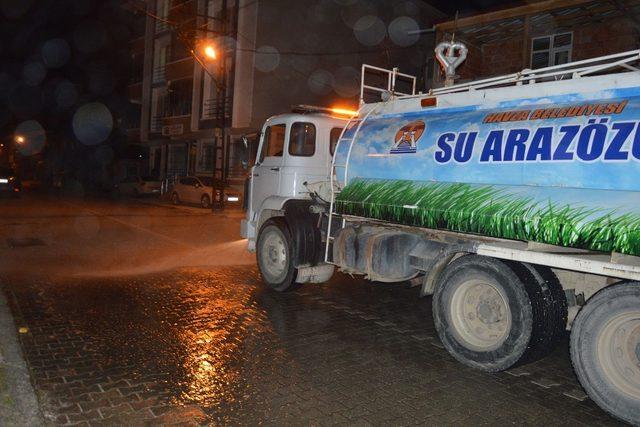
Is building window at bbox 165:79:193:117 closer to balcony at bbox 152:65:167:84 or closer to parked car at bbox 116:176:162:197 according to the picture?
balcony at bbox 152:65:167:84

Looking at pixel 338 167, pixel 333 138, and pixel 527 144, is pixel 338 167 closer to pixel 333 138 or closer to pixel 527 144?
pixel 333 138

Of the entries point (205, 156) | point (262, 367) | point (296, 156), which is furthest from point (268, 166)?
point (205, 156)

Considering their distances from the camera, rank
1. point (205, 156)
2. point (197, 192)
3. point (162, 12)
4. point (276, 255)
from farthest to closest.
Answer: point (162, 12) → point (205, 156) → point (197, 192) → point (276, 255)

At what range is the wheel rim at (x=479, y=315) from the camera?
5.20 m

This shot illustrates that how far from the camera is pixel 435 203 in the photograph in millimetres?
5727

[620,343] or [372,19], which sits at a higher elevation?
[372,19]

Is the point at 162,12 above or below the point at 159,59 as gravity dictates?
above

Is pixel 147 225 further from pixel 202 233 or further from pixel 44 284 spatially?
pixel 44 284

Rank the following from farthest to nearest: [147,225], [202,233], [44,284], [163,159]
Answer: [163,159]
[147,225]
[202,233]
[44,284]

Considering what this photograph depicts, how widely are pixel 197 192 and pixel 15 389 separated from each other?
2221 cm

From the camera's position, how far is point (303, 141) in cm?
852

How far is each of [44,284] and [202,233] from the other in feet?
23.5

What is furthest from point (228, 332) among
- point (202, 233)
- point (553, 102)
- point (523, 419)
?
point (202, 233)

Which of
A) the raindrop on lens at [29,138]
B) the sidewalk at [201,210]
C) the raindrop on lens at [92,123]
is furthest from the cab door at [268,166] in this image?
the raindrop on lens at [29,138]
